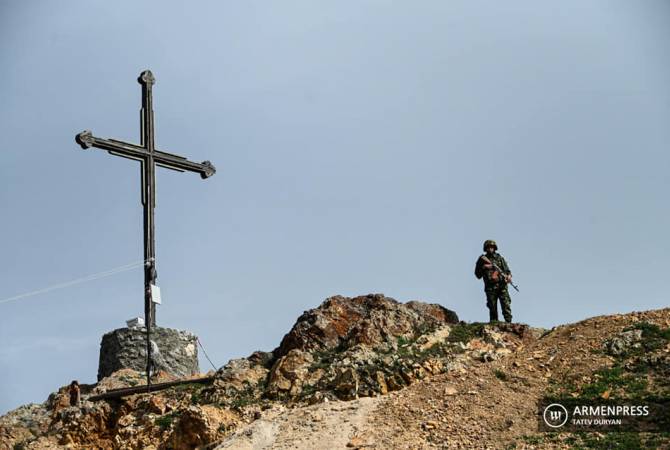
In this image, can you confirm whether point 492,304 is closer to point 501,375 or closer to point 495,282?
point 495,282

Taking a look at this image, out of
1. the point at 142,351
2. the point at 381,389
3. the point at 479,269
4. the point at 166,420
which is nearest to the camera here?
the point at 381,389

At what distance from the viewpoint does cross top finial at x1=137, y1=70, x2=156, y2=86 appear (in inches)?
810

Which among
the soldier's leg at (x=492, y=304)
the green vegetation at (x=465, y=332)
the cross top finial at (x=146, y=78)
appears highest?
the cross top finial at (x=146, y=78)

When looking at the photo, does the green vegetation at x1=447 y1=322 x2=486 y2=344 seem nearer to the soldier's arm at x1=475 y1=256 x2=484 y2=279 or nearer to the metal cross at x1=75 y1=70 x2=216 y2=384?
the soldier's arm at x1=475 y1=256 x2=484 y2=279

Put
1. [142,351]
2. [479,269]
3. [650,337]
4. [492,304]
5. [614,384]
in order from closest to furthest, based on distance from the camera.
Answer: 1. [614,384]
2. [650,337]
3. [142,351]
4. [492,304]
5. [479,269]

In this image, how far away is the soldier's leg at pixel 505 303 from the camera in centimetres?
1992

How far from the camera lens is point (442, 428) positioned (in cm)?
1407

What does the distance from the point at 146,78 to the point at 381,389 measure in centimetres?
964

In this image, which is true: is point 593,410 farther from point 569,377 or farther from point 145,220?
point 145,220

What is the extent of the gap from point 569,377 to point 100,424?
29.5 ft

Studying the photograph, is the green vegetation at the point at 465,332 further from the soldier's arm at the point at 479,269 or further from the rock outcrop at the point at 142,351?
the rock outcrop at the point at 142,351

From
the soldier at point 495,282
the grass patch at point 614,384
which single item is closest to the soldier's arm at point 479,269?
the soldier at point 495,282

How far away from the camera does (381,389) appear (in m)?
15.7

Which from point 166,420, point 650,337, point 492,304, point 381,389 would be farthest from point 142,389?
point 650,337
